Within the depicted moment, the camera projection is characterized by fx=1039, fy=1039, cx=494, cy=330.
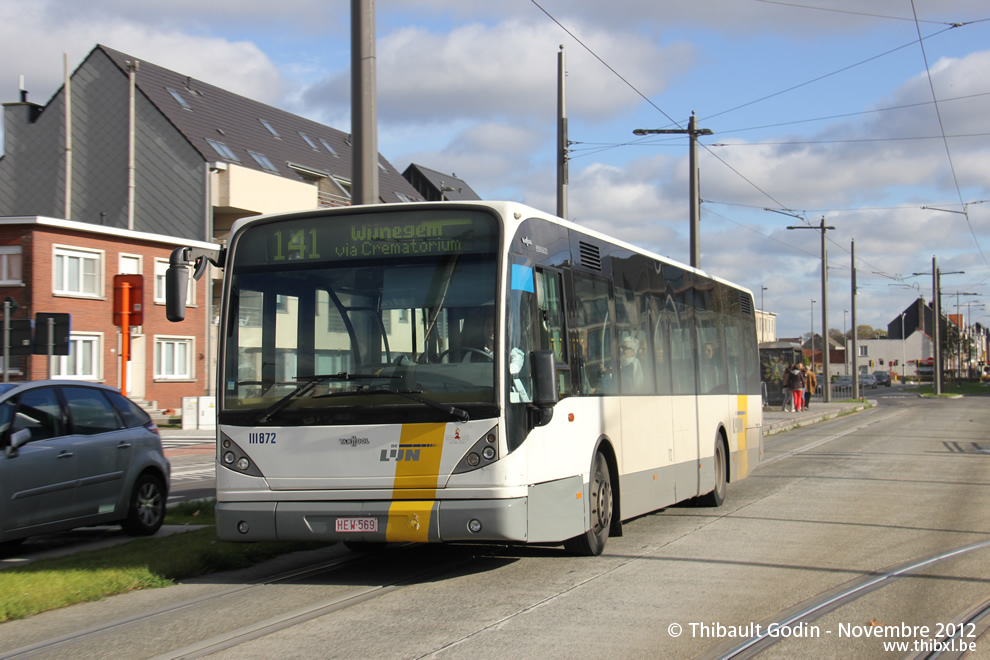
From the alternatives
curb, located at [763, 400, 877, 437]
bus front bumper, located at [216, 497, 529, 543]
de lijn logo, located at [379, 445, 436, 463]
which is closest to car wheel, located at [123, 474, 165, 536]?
bus front bumper, located at [216, 497, 529, 543]

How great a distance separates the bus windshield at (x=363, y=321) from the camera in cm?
756

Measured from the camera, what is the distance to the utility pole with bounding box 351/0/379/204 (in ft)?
36.5

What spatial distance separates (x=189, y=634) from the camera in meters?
6.20

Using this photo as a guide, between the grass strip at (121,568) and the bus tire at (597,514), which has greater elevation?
the bus tire at (597,514)

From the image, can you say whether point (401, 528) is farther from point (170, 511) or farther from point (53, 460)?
point (170, 511)

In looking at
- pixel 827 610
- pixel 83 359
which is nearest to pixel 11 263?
pixel 83 359

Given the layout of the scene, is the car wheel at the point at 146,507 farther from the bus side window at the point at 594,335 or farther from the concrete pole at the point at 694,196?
the concrete pole at the point at 694,196

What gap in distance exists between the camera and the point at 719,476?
13.1 metres

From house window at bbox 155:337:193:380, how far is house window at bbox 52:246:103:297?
3529mm

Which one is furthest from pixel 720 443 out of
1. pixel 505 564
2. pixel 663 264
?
pixel 505 564

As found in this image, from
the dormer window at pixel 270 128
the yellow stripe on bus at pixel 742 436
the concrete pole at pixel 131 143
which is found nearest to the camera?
the yellow stripe on bus at pixel 742 436

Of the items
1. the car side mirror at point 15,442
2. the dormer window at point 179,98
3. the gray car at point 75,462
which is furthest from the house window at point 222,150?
the car side mirror at point 15,442

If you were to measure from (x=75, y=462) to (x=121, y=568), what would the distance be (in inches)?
86.5

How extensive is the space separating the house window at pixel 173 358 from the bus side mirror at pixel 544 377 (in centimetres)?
3499
